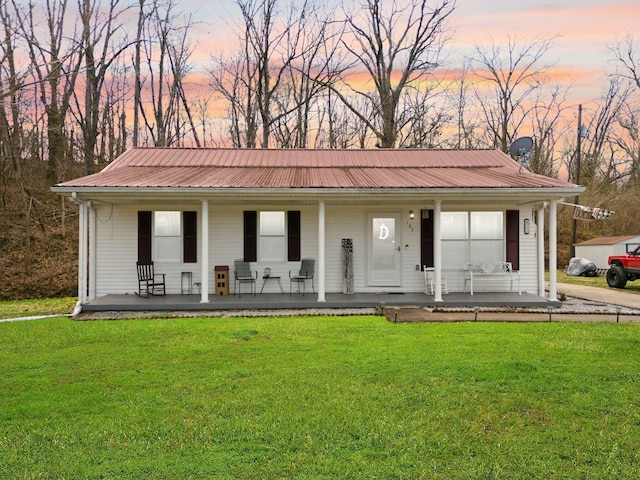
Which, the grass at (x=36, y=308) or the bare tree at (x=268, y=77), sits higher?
the bare tree at (x=268, y=77)

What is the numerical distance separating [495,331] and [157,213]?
26.8 feet

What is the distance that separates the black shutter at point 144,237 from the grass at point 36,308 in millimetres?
1994

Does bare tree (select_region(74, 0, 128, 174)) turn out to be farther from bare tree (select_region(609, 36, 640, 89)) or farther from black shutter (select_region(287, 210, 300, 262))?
bare tree (select_region(609, 36, 640, 89))

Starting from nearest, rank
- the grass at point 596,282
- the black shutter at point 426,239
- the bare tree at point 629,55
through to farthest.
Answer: the black shutter at point 426,239, the grass at point 596,282, the bare tree at point 629,55

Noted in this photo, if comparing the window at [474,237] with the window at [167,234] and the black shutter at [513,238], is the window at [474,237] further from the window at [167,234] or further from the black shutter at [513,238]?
the window at [167,234]

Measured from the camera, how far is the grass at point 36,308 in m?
10.8

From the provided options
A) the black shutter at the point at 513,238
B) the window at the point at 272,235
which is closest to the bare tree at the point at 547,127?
the black shutter at the point at 513,238

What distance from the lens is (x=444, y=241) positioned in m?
→ 12.0

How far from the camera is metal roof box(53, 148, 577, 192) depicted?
34.5 ft

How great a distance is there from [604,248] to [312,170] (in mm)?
14480

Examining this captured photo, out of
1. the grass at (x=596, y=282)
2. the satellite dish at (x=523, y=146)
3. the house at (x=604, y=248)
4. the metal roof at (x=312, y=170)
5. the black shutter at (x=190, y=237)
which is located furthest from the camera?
the house at (x=604, y=248)

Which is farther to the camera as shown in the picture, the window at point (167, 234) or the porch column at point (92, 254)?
the window at point (167, 234)

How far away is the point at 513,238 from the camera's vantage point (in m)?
12.0

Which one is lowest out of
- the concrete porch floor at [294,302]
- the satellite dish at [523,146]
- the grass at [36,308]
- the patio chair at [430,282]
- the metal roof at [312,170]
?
the grass at [36,308]
